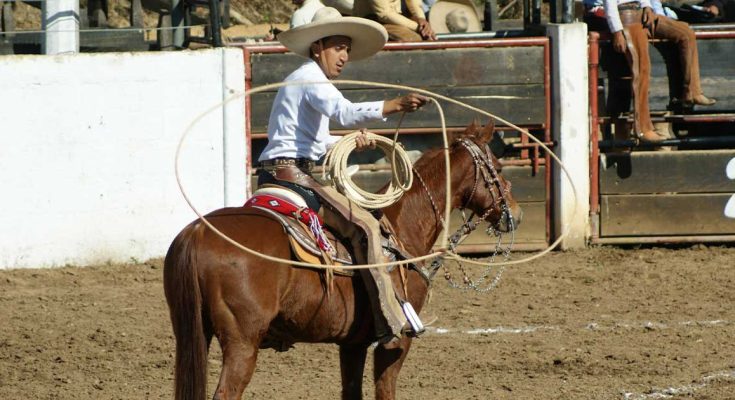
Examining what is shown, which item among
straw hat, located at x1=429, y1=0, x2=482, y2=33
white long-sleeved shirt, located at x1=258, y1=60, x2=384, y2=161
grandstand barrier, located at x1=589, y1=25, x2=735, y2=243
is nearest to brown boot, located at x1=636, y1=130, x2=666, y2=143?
grandstand barrier, located at x1=589, y1=25, x2=735, y2=243

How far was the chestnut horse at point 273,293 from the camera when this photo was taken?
512 cm

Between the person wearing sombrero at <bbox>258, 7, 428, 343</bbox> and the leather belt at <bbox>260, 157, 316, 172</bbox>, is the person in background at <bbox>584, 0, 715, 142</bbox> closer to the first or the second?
the person wearing sombrero at <bbox>258, 7, 428, 343</bbox>

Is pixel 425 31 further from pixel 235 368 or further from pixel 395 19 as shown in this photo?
pixel 235 368

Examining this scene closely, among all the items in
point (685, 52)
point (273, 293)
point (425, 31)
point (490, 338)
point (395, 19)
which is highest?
point (395, 19)

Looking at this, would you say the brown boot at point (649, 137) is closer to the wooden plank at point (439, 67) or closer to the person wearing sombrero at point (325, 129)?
the wooden plank at point (439, 67)

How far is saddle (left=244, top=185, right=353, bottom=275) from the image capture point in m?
5.42

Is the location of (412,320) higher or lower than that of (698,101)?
lower

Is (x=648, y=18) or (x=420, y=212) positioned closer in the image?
(x=420, y=212)

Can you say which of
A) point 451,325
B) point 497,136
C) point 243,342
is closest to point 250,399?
point 243,342

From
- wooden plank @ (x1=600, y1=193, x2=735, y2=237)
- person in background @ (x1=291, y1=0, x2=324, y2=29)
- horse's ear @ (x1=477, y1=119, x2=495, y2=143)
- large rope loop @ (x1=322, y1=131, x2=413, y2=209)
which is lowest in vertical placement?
wooden plank @ (x1=600, y1=193, x2=735, y2=237)

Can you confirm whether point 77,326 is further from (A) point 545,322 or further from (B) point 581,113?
(B) point 581,113

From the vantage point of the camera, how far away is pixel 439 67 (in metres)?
10.7

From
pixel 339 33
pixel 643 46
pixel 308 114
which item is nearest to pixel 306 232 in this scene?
pixel 308 114

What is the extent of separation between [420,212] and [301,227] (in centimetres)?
86
